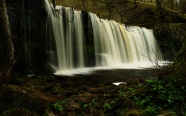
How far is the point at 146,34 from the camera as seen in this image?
25.2 m

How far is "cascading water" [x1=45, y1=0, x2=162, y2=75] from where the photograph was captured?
15406mm

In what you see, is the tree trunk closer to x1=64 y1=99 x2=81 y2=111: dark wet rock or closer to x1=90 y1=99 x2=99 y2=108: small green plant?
x1=64 y1=99 x2=81 y2=111: dark wet rock

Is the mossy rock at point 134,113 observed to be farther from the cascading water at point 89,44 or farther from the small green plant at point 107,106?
the cascading water at point 89,44

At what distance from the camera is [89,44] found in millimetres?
18125

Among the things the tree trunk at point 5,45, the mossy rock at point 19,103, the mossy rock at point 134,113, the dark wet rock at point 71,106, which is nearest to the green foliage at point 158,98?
the mossy rock at point 134,113

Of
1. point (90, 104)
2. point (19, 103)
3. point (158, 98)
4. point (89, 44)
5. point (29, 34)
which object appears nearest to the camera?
point (19, 103)

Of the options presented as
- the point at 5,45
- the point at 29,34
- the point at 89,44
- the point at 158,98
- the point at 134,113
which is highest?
the point at 29,34

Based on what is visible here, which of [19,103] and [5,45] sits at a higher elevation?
[5,45]

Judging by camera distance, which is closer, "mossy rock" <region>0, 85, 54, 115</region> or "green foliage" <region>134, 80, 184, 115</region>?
"mossy rock" <region>0, 85, 54, 115</region>

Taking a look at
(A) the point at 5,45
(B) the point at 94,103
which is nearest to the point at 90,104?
(B) the point at 94,103

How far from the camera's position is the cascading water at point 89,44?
50.5 ft

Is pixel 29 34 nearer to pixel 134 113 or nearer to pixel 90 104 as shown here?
pixel 90 104

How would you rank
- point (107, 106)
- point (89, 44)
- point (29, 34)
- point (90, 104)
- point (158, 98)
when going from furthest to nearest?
point (89, 44) < point (29, 34) < point (90, 104) < point (107, 106) < point (158, 98)

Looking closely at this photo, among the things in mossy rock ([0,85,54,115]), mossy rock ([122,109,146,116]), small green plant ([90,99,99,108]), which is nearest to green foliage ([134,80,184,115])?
mossy rock ([122,109,146,116])
